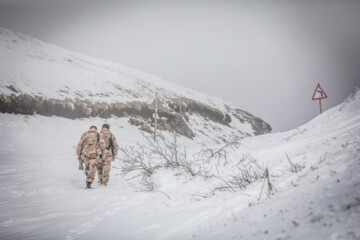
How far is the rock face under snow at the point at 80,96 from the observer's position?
11.9 m

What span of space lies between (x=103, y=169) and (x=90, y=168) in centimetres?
34

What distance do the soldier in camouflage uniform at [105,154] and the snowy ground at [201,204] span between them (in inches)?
22.7

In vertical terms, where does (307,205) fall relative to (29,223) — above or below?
above

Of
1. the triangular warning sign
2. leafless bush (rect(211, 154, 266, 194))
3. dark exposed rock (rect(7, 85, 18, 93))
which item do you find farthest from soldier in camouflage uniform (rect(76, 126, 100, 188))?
dark exposed rock (rect(7, 85, 18, 93))

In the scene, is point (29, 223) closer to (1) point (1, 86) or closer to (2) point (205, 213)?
(2) point (205, 213)

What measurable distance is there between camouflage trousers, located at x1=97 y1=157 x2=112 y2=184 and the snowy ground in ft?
1.70

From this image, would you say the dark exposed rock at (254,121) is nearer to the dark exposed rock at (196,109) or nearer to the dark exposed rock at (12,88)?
the dark exposed rock at (196,109)

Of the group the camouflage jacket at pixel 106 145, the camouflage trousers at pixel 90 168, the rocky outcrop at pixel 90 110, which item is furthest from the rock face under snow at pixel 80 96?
the camouflage trousers at pixel 90 168

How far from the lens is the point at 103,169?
490 cm

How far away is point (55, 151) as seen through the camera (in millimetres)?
8344

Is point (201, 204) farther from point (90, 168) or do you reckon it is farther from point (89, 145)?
point (89, 145)

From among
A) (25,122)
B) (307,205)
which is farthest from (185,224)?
(25,122)

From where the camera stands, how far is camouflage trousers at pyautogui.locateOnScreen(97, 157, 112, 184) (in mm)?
4871

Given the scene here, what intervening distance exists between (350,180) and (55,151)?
32.1ft
